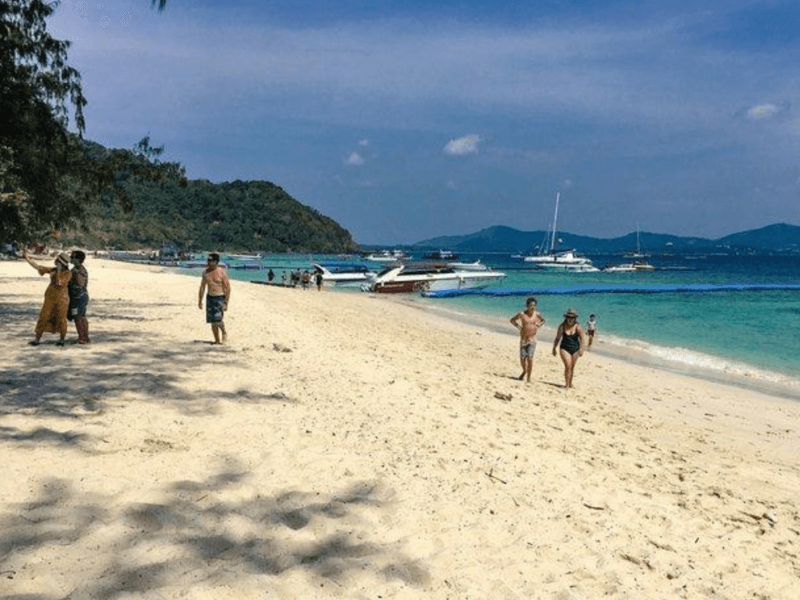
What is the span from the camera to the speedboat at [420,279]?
44656 millimetres

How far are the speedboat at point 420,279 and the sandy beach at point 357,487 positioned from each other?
110ft

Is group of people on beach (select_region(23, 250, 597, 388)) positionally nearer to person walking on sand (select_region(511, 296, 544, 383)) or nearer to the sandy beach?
person walking on sand (select_region(511, 296, 544, 383))

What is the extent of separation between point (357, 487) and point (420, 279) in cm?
4053

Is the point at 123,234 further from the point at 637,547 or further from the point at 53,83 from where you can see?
the point at 637,547

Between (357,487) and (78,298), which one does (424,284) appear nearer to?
(78,298)

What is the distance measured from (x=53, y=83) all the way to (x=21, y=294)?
893 cm

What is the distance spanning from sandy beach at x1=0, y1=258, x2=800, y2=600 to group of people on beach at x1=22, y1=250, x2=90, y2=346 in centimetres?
48

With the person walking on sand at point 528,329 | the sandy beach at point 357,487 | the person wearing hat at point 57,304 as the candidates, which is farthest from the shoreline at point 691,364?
the person wearing hat at point 57,304

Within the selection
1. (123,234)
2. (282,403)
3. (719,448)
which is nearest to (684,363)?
(719,448)

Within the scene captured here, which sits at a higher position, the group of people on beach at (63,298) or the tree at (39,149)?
the tree at (39,149)

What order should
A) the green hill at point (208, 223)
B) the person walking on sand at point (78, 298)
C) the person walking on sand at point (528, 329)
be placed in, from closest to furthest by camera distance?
the person walking on sand at point (78, 298) → the person walking on sand at point (528, 329) → the green hill at point (208, 223)

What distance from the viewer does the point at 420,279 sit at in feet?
151

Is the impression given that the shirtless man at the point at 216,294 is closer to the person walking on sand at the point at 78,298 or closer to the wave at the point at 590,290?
the person walking on sand at the point at 78,298

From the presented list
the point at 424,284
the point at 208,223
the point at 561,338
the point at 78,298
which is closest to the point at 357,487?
the point at 561,338
